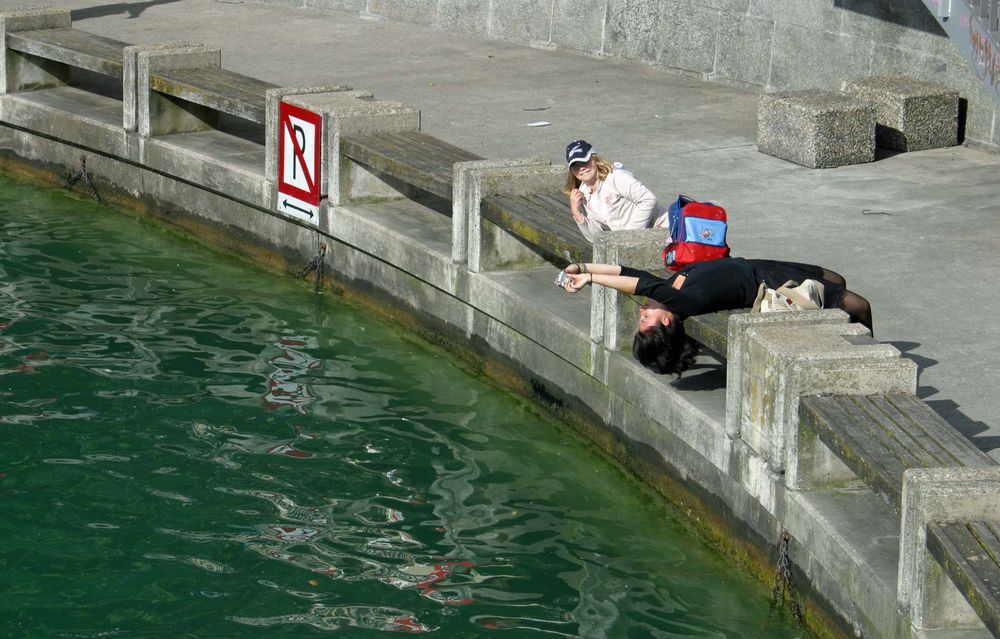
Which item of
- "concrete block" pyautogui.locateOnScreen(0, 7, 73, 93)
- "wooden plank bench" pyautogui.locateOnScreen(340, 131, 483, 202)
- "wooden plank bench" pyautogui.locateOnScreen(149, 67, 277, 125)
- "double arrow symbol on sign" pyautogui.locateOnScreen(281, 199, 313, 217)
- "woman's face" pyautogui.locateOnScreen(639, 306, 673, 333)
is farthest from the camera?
"concrete block" pyautogui.locateOnScreen(0, 7, 73, 93)

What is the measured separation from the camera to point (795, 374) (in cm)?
789

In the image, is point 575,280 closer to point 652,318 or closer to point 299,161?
point 652,318

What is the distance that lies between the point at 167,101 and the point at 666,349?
24.2 ft

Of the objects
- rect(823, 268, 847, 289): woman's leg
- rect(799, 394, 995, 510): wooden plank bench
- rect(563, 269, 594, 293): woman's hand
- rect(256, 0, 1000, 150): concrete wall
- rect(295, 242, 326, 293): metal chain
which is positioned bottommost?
rect(295, 242, 326, 293): metal chain

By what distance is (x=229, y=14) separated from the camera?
837 inches

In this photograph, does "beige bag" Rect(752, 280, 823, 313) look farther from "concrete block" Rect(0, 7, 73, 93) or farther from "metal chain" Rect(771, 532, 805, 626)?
"concrete block" Rect(0, 7, 73, 93)

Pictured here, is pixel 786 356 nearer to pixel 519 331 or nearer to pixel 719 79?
pixel 519 331

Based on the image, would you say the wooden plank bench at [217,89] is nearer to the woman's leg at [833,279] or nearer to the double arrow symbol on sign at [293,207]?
the double arrow symbol on sign at [293,207]

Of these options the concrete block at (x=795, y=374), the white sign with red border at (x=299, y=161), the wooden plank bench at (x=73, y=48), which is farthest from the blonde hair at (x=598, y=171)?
the wooden plank bench at (x=73, y=48)

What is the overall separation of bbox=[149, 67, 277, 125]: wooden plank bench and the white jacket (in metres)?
4.09

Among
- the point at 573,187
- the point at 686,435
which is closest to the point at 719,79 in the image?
the point at 573,187

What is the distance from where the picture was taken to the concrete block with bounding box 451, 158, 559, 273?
11430 mm

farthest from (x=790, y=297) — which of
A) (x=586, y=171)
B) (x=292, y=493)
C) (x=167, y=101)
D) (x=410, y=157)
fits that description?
(x=167, y=101)

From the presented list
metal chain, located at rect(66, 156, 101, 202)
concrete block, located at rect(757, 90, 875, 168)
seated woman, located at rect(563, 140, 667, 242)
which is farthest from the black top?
metal chain, located at rect(66, 156, 101, 202)
